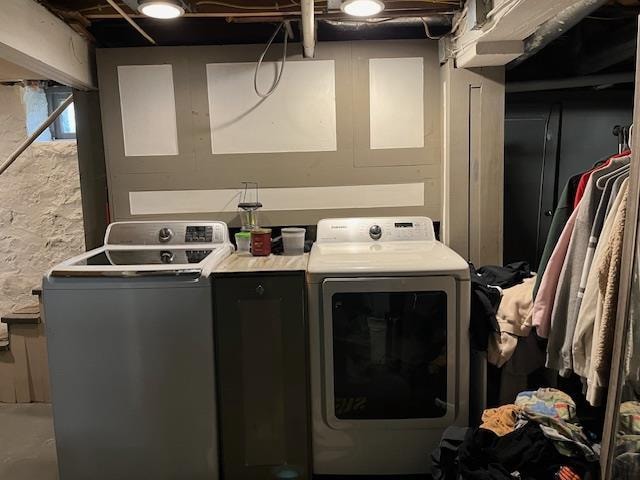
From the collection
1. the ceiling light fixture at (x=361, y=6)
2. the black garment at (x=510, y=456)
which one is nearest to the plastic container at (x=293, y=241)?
the ceiling light fixture at (x=361, y=6)

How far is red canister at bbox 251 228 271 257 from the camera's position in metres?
2.34

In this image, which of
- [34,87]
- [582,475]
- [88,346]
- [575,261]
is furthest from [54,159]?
[582,475]

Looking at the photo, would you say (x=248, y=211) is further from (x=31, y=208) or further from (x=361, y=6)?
(x=31, y=208)

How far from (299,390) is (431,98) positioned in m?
1.58

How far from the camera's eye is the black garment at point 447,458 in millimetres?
1836

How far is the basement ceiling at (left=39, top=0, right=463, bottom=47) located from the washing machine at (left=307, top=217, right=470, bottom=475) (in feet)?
3.82

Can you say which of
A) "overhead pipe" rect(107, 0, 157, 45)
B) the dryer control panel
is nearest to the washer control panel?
the dryer control panel

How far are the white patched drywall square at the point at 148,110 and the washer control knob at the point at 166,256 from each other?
555mm

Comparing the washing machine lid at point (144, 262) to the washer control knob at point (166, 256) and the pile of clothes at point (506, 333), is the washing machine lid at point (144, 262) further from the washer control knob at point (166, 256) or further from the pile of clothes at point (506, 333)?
the pile of clothes at point (506, 333)

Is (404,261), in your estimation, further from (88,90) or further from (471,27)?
(88,90)

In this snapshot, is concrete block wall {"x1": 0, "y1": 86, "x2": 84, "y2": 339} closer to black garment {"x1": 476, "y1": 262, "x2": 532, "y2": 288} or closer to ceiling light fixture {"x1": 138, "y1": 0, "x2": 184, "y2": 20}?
ceiling light fixture {"x1": 138, "y1": 0, "x2": 184, "y2": 20}

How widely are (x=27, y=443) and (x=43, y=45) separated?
197cm

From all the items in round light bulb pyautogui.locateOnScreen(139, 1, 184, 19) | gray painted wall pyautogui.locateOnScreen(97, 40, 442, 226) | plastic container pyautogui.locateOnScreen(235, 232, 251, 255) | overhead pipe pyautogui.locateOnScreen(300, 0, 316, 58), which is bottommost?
plastic container pyautogui.locateOnScreen(235, 232, 251, 255)

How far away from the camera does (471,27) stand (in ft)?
6.77
